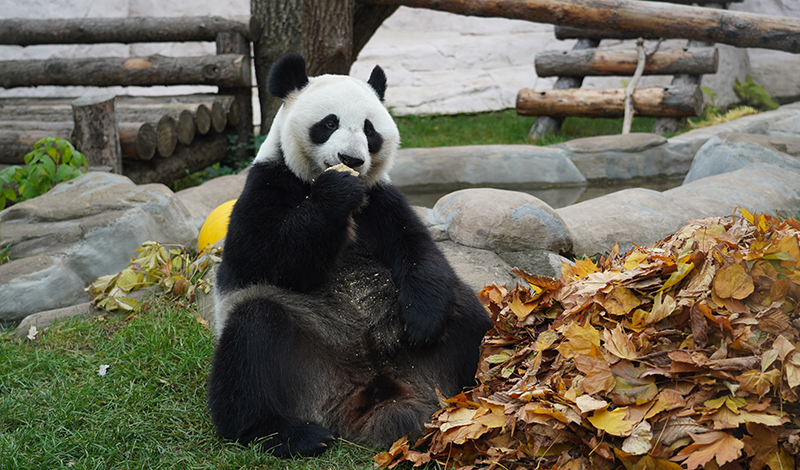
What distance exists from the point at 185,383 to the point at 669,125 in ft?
29.9

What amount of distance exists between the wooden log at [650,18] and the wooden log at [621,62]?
8.71 feet

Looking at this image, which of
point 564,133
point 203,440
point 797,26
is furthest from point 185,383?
point 564,133

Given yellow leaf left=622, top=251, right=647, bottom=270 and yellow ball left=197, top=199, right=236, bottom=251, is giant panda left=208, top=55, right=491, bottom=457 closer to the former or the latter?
yellow leaf left=622, top=251, right=647, bottom=270

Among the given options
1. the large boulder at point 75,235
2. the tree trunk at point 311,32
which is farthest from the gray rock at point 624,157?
the large boulder at point 75,235

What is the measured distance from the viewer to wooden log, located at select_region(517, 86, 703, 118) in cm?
962

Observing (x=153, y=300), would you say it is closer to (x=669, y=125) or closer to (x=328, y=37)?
(x=328, y=37)

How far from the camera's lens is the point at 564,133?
1053cm

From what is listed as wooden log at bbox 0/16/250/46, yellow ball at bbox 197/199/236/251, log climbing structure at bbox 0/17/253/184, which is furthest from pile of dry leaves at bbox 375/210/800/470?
wooden log at bbox 0/16/250/46

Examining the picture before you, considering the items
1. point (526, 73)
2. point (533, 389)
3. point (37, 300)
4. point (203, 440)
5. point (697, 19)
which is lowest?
point (526, 73)

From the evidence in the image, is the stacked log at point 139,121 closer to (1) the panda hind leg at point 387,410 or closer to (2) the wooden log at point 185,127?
(2) the wooden log at point 185,127

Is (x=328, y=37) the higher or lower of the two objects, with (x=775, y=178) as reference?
higher

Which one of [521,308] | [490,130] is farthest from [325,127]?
[490,130]

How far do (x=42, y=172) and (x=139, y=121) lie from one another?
1.54 m

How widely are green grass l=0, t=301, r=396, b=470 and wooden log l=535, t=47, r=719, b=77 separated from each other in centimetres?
848
